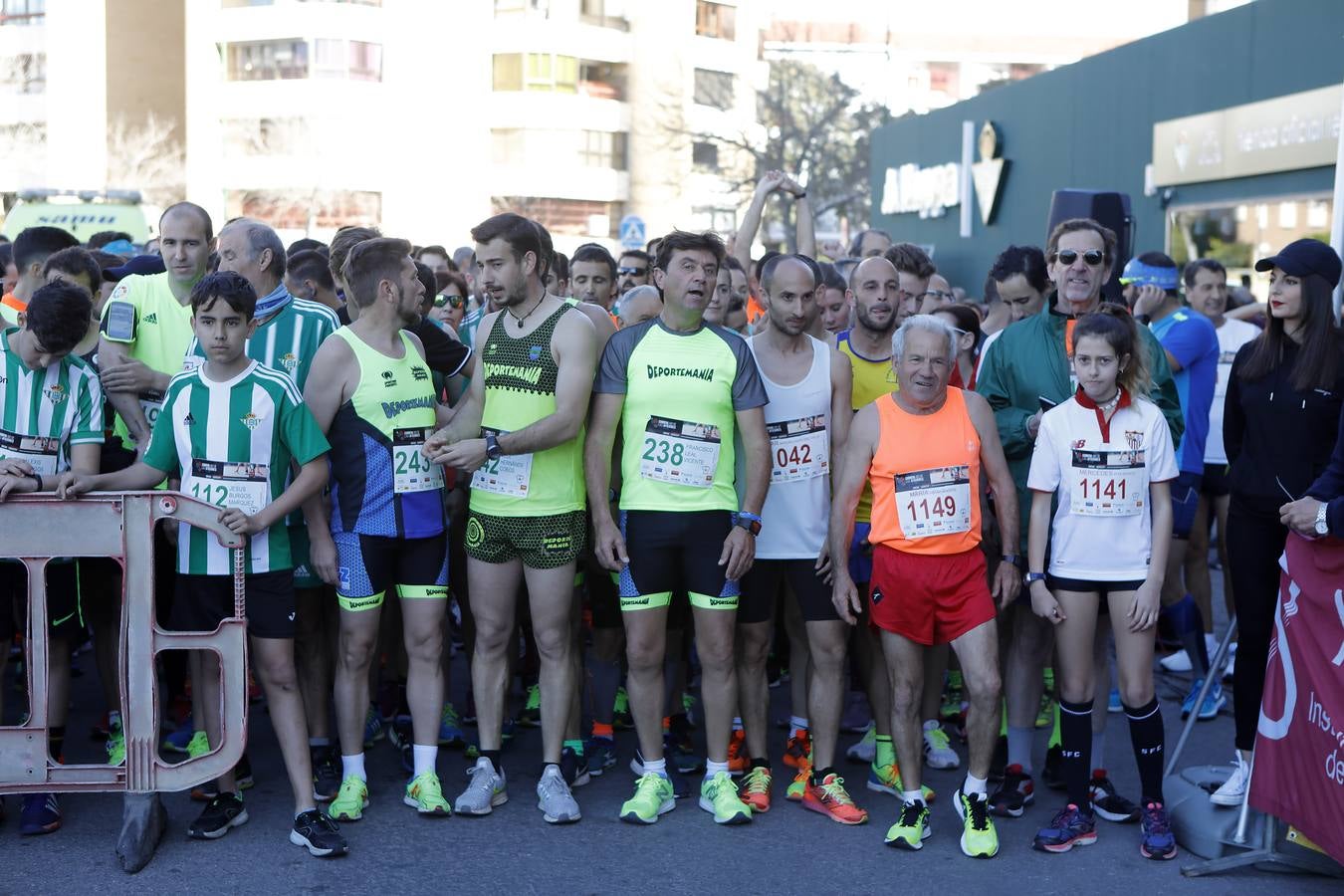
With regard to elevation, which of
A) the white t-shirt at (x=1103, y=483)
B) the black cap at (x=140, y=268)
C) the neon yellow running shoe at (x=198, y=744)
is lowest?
the neon yellow running shoe at (x=198, y=744)

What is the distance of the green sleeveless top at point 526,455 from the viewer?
5.28 metres

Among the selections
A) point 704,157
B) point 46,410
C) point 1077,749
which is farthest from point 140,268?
point 704,157

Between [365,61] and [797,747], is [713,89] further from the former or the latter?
[797,747]

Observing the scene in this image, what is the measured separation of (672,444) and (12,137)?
2414 inches

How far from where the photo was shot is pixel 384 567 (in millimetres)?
5230

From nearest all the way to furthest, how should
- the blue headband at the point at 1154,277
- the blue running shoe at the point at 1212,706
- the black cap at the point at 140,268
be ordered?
the blue running shoe at the point at 1212,706
the black cap at the point at 140,268
the blue headband at the point at 1154,277

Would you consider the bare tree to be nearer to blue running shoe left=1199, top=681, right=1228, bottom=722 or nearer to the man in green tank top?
the man in green tank top

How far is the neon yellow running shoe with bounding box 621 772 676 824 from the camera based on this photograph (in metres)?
5.18

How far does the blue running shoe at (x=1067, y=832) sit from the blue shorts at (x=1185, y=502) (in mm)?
2239

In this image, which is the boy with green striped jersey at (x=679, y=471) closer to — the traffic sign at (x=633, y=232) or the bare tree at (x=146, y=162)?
the traffic sign at (x=633, y=232)

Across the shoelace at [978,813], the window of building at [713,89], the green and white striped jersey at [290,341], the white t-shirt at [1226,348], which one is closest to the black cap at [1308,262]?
the shoelace at [978,813]

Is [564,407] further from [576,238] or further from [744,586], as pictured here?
[576,238]

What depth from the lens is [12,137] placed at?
58.7 metres

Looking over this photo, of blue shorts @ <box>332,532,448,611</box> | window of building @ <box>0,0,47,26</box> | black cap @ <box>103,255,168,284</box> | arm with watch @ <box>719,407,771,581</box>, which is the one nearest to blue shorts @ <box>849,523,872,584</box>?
arm with watch @ <box>719,407,771,581</box>
